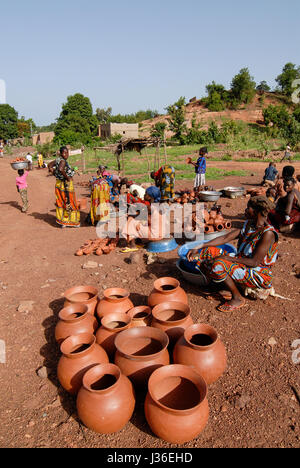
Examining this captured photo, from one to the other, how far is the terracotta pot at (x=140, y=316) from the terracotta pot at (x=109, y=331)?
0.09 m

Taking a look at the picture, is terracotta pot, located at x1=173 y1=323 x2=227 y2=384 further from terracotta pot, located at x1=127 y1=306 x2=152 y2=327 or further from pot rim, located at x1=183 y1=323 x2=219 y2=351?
terracotta pot, located at x1=127 y1=306 x2=152 y2=327

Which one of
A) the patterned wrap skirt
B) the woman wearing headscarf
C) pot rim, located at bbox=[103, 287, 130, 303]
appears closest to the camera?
pot rim, located at bbox=[103, 287, 130, 303]

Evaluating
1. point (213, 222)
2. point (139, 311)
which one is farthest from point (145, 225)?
point (139, 311)

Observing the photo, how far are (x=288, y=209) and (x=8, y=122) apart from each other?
5985 cm

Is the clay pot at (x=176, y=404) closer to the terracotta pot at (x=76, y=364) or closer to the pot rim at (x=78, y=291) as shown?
the terracotta pot at (x=76, y=364)

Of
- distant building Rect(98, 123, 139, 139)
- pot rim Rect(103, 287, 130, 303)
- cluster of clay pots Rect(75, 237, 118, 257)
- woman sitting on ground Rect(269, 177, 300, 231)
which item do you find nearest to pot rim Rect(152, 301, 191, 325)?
pot rim Rect(103, 287, 130, 303)

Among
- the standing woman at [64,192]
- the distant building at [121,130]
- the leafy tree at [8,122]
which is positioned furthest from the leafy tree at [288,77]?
the standing woman at [64,192]

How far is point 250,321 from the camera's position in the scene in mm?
3131

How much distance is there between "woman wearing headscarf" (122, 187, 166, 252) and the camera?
15.9ft

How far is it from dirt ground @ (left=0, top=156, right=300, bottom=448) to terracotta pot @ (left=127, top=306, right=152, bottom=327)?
2.15 ft

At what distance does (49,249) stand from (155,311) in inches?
130

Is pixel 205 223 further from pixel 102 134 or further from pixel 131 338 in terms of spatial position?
pixel 102 134

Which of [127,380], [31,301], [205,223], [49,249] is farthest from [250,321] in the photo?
[49,249]
